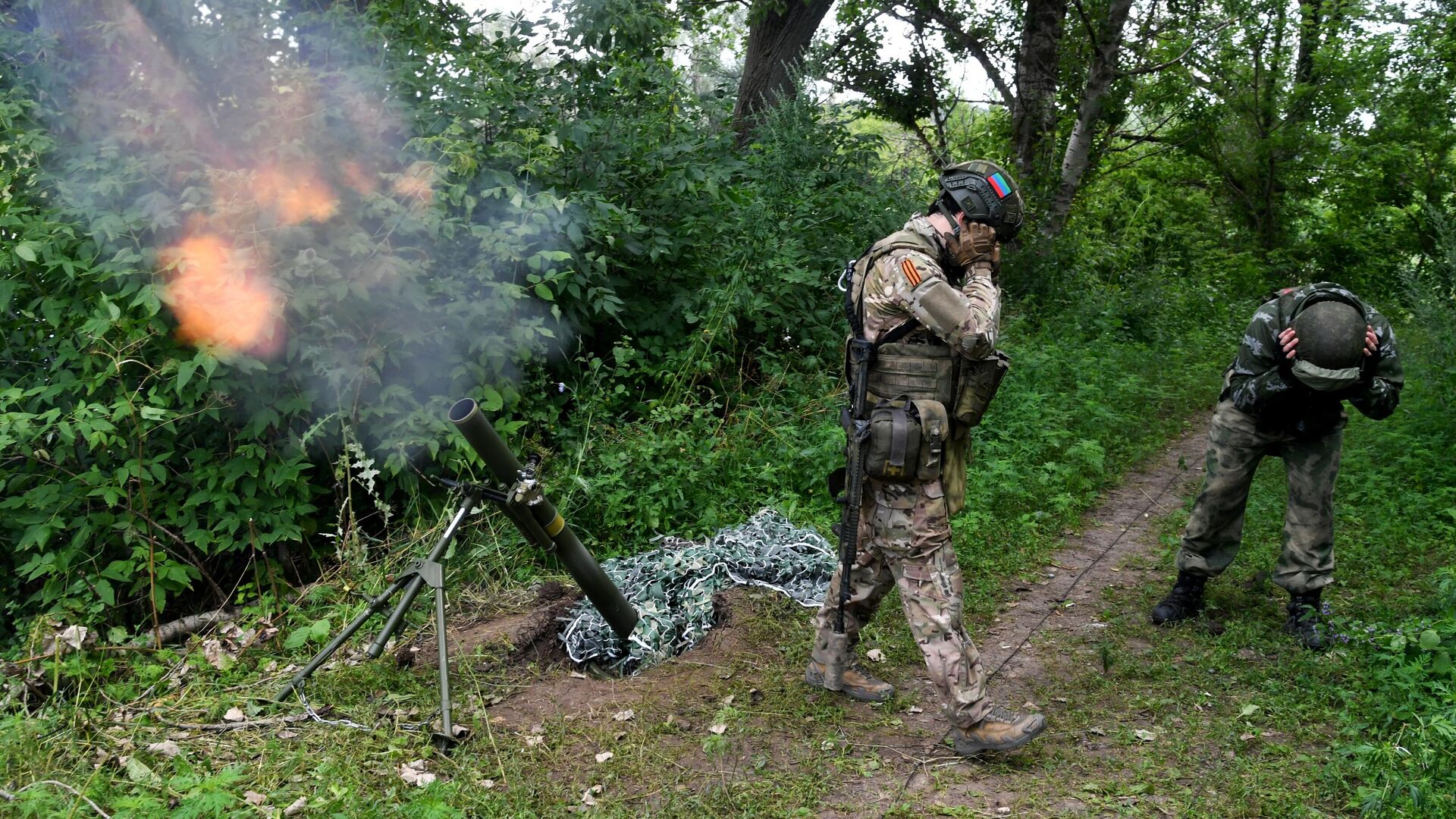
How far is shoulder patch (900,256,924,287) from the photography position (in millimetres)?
4094

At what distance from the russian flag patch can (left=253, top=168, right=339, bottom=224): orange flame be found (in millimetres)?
3725

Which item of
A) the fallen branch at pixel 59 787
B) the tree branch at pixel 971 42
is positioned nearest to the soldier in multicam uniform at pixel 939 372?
the fallen branch at pixel 59 787

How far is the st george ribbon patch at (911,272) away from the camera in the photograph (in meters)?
4.09

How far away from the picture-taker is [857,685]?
15.7 ft

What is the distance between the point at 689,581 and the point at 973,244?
2562 mm

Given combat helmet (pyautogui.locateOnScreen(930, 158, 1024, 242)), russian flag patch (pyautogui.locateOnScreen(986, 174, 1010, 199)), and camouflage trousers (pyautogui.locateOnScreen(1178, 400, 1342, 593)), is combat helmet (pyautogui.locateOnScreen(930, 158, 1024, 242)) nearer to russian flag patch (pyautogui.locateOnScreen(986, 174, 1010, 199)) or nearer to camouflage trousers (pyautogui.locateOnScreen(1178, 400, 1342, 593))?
russian flag patch (pyautogui.locateOnScreen(986, 174, 1010, 199))

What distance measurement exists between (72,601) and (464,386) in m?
2.39

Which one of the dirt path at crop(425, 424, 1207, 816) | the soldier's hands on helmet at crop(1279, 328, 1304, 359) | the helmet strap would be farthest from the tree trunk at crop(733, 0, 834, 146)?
the helmet strap

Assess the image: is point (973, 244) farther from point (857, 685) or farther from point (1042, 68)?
point (1042, 68)

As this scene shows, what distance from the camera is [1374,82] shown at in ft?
56.0

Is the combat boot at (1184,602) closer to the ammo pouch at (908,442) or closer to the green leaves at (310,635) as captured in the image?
the ammo pouch at (908,442)

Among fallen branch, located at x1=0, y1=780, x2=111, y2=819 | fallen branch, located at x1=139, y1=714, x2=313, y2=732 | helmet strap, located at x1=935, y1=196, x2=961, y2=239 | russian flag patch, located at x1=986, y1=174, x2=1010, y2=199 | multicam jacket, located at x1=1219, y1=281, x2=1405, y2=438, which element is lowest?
fallen branch, located at x1=139, y1=714, x2=313, y2=732

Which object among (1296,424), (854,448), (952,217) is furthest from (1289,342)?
(854,448)

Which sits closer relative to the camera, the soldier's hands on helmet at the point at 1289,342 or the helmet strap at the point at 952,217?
the helmet strap at the point at 952,217
